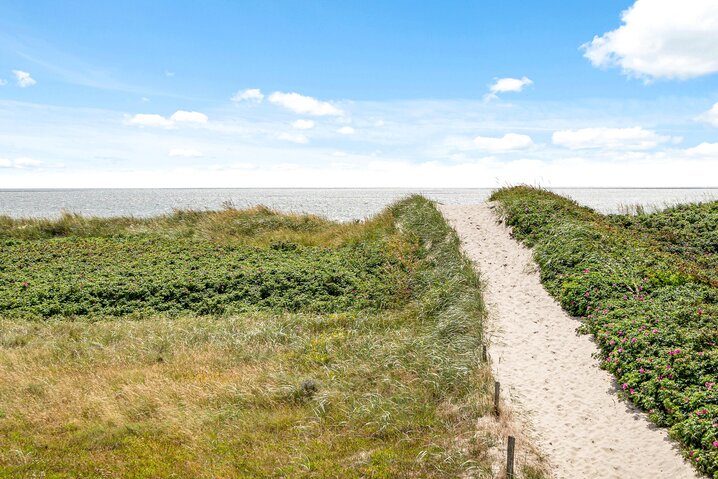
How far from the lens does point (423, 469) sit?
832cm

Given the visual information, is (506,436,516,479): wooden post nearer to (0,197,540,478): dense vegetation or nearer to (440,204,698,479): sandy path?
(0,197,540,478): dense vegetation

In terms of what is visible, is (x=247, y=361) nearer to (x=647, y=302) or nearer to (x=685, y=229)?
(x=647, y=302)

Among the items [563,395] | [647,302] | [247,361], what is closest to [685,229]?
[647,302]

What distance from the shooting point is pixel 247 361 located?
43.8 ft

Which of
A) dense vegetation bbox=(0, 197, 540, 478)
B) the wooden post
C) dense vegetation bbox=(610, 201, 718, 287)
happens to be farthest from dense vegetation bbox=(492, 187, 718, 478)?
the wooden post

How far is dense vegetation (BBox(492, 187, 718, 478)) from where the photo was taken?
9477 millimetres

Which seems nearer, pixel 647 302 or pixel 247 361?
pixel 247 361

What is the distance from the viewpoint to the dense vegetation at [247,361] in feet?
29.4

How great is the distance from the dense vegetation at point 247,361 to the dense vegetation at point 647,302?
304cm


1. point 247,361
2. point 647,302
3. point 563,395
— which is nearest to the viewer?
point 563,395

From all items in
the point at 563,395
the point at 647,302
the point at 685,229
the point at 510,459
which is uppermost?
the point at 685,229

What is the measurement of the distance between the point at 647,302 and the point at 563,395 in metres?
4.74

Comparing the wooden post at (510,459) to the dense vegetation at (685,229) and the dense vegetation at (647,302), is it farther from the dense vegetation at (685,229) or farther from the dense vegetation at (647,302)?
the dense vegetation at (685,229)

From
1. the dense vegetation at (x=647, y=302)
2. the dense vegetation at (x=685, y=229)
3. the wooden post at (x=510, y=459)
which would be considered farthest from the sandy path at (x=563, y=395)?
the dense vegetation at (x=685, y=229)
